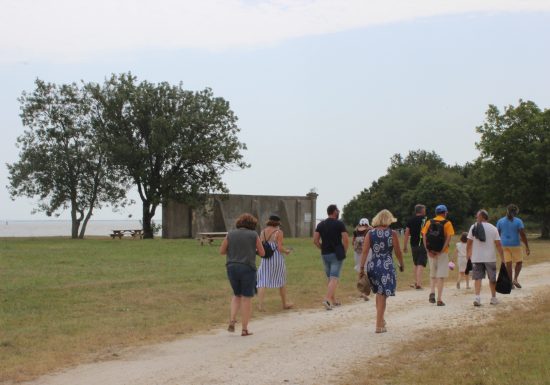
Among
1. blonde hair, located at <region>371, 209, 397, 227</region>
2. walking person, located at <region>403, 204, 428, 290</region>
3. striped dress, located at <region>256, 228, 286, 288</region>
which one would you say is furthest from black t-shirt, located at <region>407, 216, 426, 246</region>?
blonde hair, located at <region>371, 209, 397, 227</region>

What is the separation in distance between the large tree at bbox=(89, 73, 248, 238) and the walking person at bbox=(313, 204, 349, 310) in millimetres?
36188

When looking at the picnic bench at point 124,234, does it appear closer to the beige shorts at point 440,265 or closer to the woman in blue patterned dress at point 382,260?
the beige shorts at point 440,265

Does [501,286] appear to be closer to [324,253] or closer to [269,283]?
[324,253]

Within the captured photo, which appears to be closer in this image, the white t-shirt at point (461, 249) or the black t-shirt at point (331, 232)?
the black t-shirt at point (331, 232)

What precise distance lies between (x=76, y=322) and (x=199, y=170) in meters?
39.4

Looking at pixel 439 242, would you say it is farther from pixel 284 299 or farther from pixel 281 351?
pixel 281 351

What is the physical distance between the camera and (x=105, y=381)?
24.5ft

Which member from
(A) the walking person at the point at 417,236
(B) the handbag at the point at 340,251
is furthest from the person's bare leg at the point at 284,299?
(A) the walking person at the point at 417,236

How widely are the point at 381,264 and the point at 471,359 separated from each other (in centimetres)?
255

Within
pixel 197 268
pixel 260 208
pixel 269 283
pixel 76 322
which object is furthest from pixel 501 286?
pixel 260 208

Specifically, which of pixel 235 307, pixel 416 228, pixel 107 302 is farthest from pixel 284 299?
pixel 416 228

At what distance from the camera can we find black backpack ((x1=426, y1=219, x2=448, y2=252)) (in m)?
13.2

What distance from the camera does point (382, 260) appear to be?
10.5 meters

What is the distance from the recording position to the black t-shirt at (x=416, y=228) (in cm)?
1529
